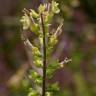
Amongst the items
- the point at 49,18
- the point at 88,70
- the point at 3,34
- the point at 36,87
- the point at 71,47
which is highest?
the point at 3,34

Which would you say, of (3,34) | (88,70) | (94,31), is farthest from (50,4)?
(3,34)

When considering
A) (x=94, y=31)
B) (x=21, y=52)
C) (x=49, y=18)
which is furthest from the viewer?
(x=21, y=52)

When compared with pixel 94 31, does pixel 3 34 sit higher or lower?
higher

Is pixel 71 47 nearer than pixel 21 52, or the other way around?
pixel 71 47

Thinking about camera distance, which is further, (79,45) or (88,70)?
(79,45)

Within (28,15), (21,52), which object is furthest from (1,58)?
(28,15)

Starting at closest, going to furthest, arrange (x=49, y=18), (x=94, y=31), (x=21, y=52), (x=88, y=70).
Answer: (x=49, y=18) < (x=88, y=70) < (x=94, y=31) < (x=21, y=52)

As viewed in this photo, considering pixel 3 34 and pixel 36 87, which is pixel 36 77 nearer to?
pixel 36 87

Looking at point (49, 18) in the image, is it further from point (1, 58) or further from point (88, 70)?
point (1, 58)

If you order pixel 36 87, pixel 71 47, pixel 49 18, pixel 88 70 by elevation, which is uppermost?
pixel 71 47
